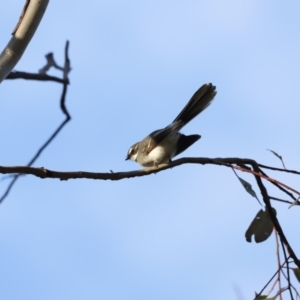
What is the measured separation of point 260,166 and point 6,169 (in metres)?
0.89

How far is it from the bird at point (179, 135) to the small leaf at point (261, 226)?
163 cm

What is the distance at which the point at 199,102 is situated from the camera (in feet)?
14.1

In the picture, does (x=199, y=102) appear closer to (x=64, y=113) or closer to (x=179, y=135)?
(x=179, y=135)

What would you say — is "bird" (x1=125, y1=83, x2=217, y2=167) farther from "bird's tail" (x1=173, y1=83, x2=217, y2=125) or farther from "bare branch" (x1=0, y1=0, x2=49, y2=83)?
"bare branch" (x1=0, y1=0, x2=49, y2=83)

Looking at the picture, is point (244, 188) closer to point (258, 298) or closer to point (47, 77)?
point (258, 298)

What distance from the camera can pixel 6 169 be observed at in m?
1.94

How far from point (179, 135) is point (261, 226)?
5.71 ft

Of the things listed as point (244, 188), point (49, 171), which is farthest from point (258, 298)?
point (49, 171)

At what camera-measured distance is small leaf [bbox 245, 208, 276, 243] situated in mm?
2666

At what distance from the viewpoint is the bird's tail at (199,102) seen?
13.9 ft

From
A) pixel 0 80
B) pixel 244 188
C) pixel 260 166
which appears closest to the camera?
pixel 0 80

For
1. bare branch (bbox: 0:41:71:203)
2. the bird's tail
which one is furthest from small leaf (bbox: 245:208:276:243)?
the bird's tail

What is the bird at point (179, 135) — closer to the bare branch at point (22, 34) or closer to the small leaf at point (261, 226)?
the small leaf at point (261, 226)

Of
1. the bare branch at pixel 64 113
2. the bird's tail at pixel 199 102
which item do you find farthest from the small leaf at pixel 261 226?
the bird's tail at pixel 199 102
